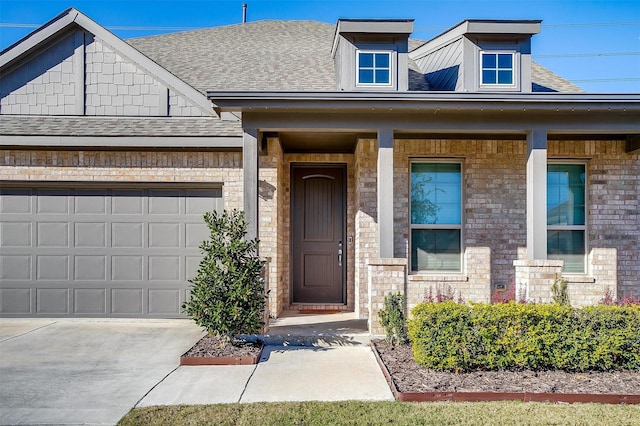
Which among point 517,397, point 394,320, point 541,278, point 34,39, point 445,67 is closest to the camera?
point 517,397

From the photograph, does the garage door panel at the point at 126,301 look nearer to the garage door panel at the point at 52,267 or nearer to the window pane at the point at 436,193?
the garage door panel at the point at 52,267

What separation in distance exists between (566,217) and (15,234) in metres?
9.29

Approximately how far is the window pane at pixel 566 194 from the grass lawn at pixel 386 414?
4.34 metres

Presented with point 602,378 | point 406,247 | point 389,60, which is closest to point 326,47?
point 389,60

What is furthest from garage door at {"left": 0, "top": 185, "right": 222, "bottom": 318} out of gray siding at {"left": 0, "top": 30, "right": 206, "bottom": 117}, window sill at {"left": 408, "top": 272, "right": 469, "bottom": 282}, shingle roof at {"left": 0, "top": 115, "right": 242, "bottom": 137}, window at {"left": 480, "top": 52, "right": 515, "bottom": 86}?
window at {"left": 480, "top": 52, "right": 515, "bottom": 86}

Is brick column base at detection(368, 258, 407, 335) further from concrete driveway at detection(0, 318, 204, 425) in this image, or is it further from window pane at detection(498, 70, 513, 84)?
window pane at detection(498, 70, 513, 84)

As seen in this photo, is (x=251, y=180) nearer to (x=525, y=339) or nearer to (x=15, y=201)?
(x=525, y=339)

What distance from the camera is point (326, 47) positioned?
443 inches

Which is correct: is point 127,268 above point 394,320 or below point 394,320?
above

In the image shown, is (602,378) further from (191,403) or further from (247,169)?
(247,169)

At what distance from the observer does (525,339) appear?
512 cm

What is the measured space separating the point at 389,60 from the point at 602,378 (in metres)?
5.74

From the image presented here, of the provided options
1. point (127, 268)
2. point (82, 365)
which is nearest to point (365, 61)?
point (127, 268)

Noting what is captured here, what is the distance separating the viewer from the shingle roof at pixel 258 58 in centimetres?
923
